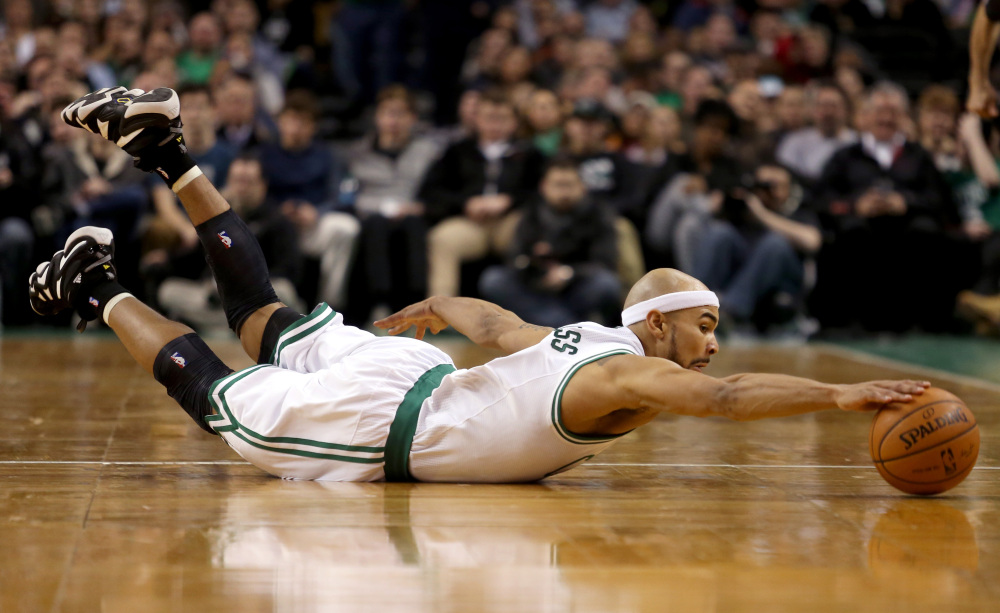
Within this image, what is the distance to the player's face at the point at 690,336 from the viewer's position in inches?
139

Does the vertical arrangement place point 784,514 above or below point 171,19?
below

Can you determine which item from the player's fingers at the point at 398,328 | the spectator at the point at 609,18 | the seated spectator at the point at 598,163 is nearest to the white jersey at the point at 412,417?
the player's fingers at the point at 398,328

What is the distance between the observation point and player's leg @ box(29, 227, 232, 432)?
13.0ft

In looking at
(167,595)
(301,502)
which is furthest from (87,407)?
(167,595)

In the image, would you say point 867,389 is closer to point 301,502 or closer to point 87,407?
point 301,502

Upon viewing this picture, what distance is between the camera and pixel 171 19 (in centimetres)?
1196

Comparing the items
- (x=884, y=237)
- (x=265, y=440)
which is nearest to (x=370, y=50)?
(x=884, y=237)

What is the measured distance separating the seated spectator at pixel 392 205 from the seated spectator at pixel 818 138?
11.0ft

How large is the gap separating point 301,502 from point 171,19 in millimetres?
9589

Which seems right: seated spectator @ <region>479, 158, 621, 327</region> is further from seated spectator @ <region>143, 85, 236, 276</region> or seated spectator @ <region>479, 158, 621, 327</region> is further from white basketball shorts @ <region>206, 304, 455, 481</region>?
white basketball shorts @ <region>206, 304, 455, 481</region>

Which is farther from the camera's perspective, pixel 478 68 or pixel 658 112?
pixel 478 68

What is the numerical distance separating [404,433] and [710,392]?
3.30 ft

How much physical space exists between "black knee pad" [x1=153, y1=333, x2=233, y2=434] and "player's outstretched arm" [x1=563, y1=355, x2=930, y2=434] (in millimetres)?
1267

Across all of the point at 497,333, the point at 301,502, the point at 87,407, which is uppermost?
the point at 497,333
